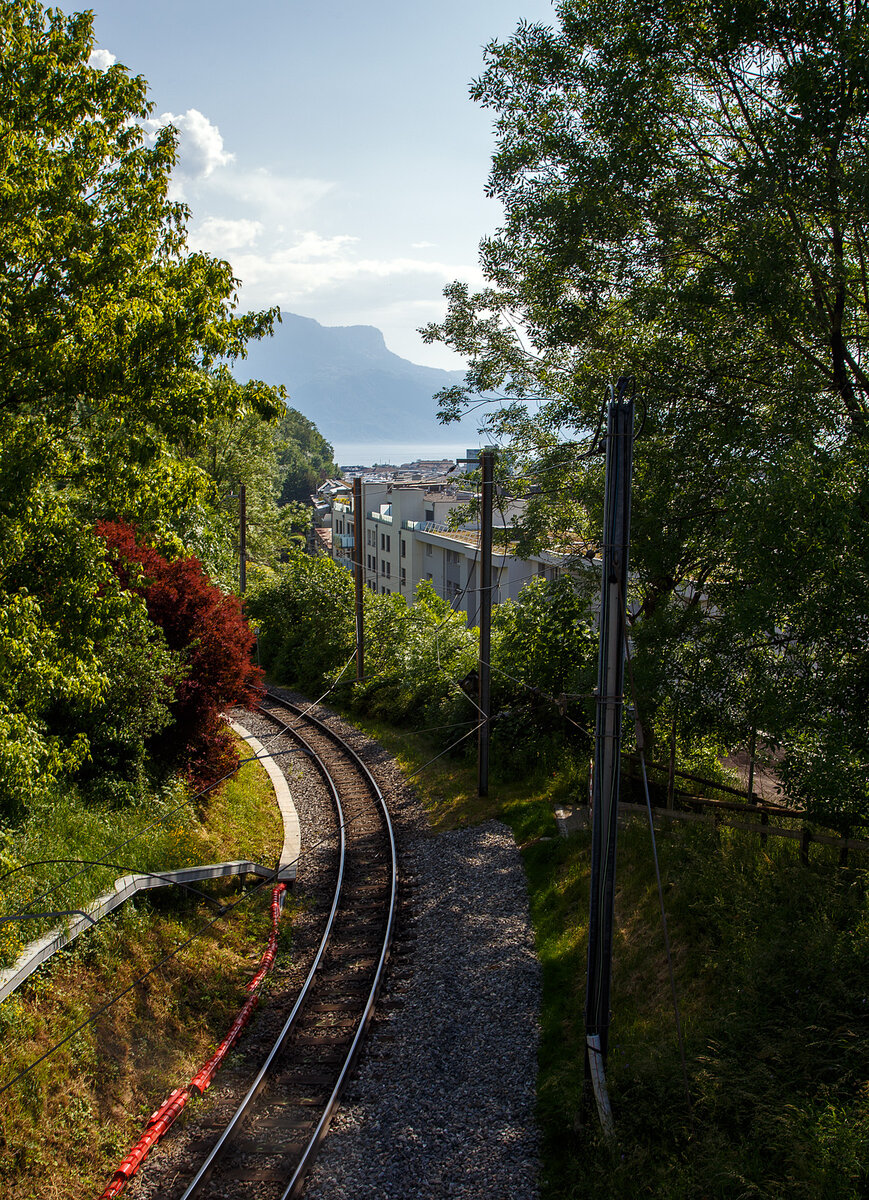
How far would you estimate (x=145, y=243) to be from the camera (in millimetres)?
9273

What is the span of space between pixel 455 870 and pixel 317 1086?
5452 mm

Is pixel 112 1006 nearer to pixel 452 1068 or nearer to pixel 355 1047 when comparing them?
pixel 355 1047

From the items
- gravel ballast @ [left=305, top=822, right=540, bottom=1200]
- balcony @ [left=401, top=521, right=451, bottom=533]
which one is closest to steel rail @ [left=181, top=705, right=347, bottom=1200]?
gravel ballast @ [left=305, top=822, right=540, bottom=1200]

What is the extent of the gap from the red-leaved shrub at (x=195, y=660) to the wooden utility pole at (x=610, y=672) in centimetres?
936

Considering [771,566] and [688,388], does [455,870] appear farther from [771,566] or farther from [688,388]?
[688,388]

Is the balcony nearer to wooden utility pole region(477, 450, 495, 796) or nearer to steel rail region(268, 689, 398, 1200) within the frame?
wooden utility pole region(477, 450, 495, 796)

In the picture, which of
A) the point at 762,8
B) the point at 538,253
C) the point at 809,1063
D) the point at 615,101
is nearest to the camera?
the point at 809,1063

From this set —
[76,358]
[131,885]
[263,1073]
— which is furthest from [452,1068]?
[76,358]

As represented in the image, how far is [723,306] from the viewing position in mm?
11148

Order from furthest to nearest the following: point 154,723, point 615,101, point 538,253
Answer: point 538,253 < point 154,723 < point 615,101

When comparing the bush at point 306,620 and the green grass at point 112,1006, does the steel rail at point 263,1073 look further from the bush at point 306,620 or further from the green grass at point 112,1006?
the bush at point 306,620

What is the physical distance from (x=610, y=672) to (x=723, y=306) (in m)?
6.90

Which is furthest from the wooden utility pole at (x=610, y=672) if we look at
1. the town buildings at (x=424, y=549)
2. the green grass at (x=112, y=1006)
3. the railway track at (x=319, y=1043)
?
the town buildings at (x=424, y=549)

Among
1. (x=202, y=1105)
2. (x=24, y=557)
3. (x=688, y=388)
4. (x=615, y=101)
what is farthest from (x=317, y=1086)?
(x=615, y=101)
